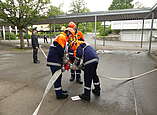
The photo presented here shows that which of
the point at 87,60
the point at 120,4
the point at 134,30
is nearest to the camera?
the point at 87,60

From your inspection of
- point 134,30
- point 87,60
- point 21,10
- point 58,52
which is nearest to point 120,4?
point 134,30

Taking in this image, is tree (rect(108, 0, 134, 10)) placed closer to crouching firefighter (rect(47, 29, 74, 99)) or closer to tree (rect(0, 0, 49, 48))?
tree (rect(0, 0, 49, 48))

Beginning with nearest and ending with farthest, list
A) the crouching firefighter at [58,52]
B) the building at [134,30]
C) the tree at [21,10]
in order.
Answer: the crouching firefighter at [58,52]
the tree at [21,10]
the building at [134,30]

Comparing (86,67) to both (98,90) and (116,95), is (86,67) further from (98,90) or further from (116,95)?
(116,95)

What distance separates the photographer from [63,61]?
3346 mm

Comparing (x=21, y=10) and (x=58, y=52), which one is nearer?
(x=58, y=52)

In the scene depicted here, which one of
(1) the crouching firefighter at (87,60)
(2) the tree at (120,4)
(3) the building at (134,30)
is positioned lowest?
(1) the crouching firefighter at (87,60)

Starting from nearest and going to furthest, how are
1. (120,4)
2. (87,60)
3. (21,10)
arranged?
(87,60)
(21,10)
(120,4)

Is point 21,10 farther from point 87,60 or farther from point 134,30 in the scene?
point 134,30

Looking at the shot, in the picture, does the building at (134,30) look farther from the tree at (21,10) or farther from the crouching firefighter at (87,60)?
the crouching firefighter at (87,60)

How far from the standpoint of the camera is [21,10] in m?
12.5

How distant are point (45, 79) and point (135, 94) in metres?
3.04

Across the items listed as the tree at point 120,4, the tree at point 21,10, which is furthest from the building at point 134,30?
the tree at point 120,4

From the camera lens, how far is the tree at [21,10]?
40.7 feet
